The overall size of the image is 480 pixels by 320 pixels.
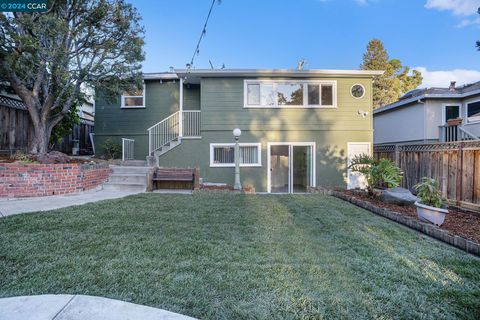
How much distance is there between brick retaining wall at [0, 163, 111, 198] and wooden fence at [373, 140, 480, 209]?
947cm

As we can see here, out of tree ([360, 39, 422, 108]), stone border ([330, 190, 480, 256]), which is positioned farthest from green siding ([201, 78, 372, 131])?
tree ([360, 39, 422, 108])

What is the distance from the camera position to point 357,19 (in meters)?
13.0

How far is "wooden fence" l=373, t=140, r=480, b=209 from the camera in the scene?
18.9 ft

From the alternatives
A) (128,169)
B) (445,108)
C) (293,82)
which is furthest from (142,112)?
(445,108)

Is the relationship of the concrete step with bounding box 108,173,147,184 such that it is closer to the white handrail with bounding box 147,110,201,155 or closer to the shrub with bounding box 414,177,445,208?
the white handrail with bounding box 147,110,201,155

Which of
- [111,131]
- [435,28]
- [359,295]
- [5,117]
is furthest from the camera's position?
[435,28]

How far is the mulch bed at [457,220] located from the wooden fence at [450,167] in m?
0.49

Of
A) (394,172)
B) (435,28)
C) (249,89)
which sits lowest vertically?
(394,172)

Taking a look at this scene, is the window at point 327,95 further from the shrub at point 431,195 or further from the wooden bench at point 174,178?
the shrub at point 431,195

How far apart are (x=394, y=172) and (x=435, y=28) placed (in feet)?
37.5

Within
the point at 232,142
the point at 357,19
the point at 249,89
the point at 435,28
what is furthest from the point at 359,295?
the point at 435,28

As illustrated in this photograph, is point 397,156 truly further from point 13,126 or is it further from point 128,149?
point 13,126

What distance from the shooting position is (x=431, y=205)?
4.52 metres

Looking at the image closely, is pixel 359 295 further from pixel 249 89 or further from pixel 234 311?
pixel 249 89
